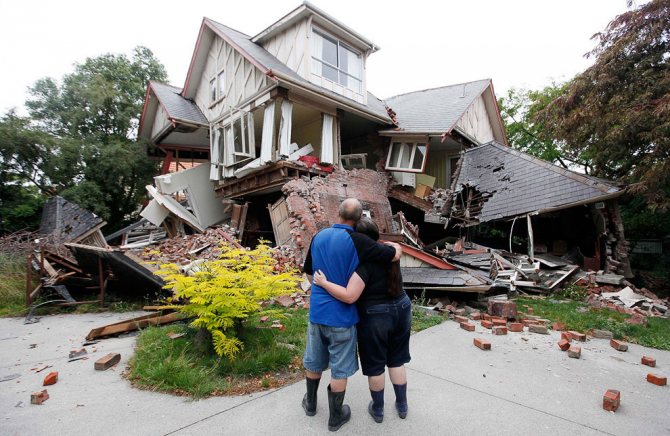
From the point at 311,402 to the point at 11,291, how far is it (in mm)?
7442

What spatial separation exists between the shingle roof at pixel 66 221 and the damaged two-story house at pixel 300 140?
183cm

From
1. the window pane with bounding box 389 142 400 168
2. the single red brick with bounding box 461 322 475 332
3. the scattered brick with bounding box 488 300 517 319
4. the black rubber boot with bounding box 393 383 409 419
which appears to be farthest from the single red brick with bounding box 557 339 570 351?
the window pane with bounding box 389 142 400 168

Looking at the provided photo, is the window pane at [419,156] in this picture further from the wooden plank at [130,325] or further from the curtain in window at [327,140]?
the wooden plank at [130,325]

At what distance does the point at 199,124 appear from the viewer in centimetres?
1299

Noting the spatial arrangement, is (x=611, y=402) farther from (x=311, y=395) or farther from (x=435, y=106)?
(x=435, y=106)

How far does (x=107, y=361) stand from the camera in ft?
10.9

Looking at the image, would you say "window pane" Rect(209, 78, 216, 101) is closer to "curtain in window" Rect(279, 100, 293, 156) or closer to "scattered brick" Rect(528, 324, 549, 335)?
"curtain in window" Rect(279, 100, 293, 156)

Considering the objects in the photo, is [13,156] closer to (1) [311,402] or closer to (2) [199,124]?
(2) [199,124]

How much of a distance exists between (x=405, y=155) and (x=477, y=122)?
210 inches

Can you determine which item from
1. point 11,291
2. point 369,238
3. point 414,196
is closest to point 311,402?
point 369,238

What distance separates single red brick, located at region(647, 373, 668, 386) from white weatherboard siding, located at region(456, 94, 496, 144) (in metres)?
11.5

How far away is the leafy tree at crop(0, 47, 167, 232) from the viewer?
12734mm

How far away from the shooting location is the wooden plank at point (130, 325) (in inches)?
165

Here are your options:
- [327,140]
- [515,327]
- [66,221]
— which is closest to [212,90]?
[327,140]
